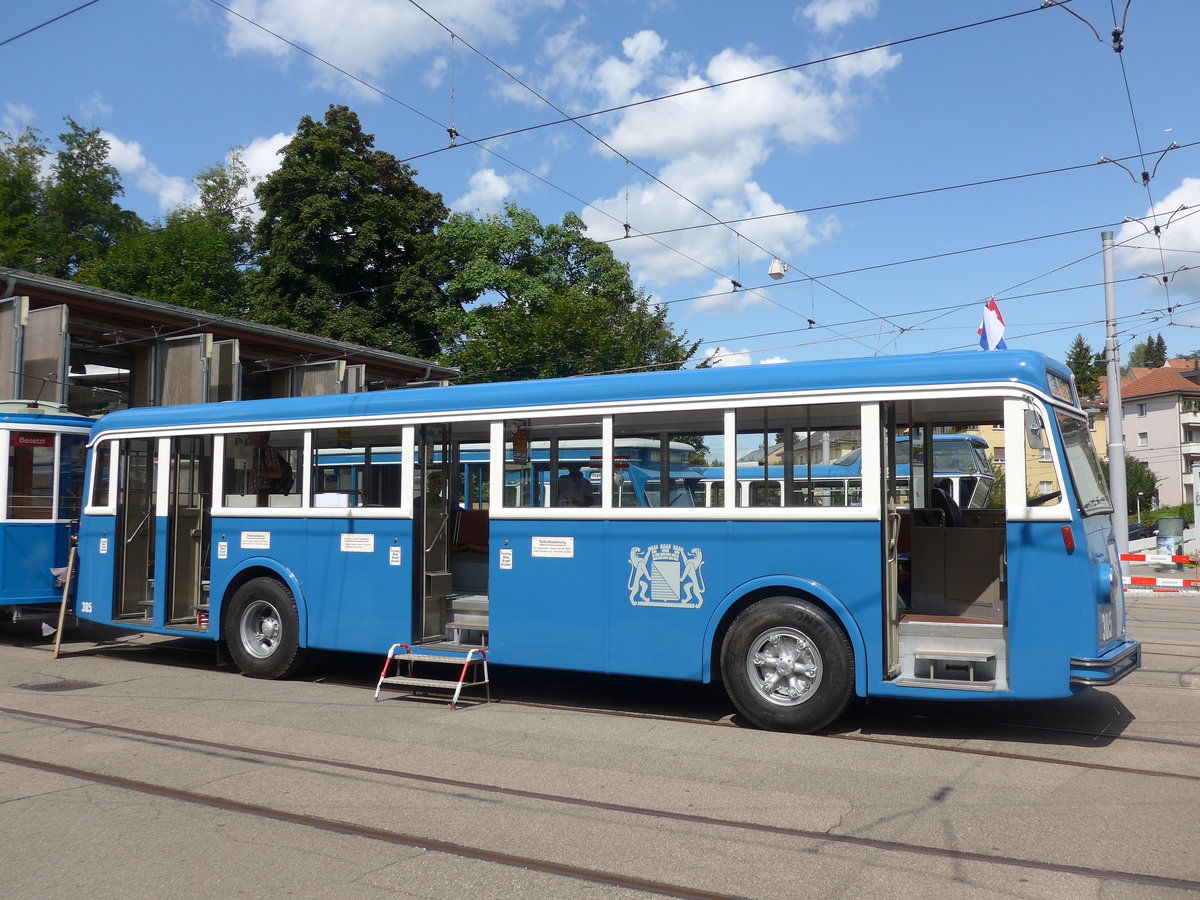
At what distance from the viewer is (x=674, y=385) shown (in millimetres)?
8438

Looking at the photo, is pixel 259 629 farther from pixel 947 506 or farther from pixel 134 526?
pixel 947 506

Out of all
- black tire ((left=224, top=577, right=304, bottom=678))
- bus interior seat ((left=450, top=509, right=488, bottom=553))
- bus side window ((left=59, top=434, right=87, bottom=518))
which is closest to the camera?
bus interior seat ((left=450, top=509, right=488, bottom=553))

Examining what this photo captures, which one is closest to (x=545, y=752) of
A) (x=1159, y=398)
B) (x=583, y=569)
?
(x=583, y=569)

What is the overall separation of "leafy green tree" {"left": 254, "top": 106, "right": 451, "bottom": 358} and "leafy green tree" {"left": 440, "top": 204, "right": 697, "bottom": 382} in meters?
2.01

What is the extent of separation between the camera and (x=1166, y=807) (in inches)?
226

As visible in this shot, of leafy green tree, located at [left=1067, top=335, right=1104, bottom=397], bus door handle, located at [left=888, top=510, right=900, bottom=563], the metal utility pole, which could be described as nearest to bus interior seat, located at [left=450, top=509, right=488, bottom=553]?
bus door handle, located at [left=888, top=510, right=900, bottom=563]

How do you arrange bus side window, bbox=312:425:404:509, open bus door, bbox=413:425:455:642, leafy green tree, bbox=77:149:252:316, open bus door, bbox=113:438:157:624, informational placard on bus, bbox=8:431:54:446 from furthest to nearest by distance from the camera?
leafy green tree, bbox=77:149:252:316
informational placard on bus, bbox=8:431:54:446
open bus door, bbox=113:438:157:624
bus side window, bbox=312:425:404:509
open bus door, bbox=413:425:455:642

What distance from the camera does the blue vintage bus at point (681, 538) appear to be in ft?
23.9

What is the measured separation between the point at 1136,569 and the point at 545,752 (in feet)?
79.9

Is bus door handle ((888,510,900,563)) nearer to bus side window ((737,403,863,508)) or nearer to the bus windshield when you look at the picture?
bus side window ((737,403,863,508))

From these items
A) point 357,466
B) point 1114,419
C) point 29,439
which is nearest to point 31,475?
point 29,439

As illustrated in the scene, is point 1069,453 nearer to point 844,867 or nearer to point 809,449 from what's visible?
point 809,449

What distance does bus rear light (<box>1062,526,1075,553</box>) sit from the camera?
7.04m

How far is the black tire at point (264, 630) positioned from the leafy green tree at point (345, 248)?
27.7 metres
